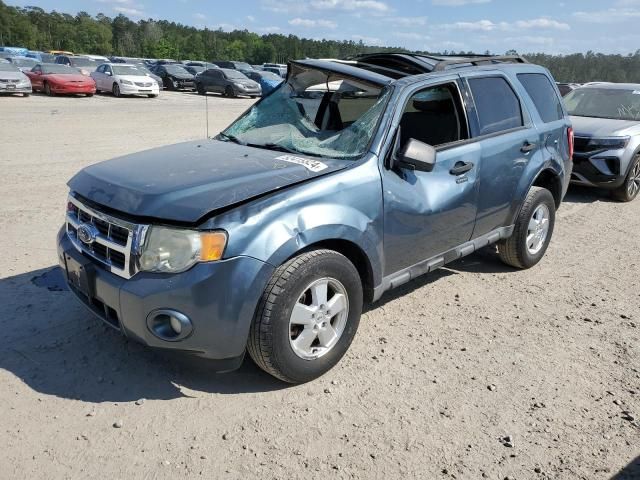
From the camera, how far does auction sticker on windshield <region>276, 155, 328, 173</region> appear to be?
3.35 m

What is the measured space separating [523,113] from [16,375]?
4.42m

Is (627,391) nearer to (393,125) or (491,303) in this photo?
(491,303)

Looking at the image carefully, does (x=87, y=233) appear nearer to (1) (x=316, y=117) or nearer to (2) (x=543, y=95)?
(1) (x=316, y=117)

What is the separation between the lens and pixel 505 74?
4809mm

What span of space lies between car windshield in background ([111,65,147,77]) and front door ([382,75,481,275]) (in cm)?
2430

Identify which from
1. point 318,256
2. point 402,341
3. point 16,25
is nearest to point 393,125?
point 318,256

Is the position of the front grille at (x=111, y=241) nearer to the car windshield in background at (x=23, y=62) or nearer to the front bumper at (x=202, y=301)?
the front bumper at (x=202, y=301)

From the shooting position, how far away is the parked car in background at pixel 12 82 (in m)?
21.3

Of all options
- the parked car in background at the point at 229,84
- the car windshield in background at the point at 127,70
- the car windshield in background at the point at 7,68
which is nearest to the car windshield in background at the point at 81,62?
the car windshield in background at the point at 127,70

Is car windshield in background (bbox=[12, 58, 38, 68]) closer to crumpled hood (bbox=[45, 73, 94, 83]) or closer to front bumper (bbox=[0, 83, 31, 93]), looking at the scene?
crumpled hood (bbox=[45, 73, 94, 83])

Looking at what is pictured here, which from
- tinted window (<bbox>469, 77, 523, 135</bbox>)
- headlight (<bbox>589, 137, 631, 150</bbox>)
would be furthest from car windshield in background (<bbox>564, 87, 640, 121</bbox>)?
tinted window (<bbox>469, 77, 523, 135</bbox>)

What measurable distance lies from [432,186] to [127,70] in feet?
83.5

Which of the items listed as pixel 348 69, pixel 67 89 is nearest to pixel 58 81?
pixel 67 89

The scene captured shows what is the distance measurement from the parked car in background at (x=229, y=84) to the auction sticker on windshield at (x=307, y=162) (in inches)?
1018
